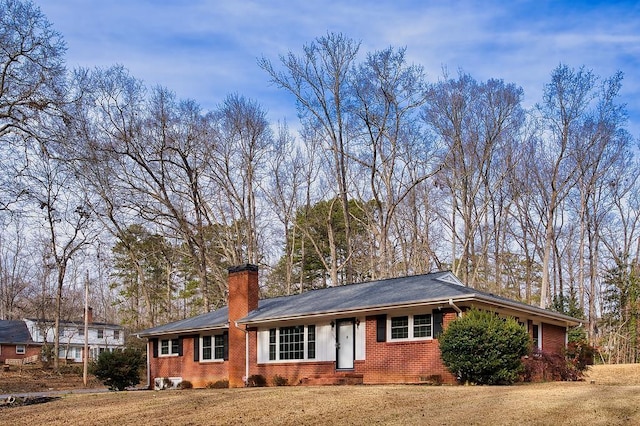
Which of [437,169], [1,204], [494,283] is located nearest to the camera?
[1,204]

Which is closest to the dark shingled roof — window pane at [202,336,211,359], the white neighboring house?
window pane at [202,336,211,359]

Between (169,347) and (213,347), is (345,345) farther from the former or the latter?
(169,347)

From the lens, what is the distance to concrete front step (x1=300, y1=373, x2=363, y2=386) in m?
20.3

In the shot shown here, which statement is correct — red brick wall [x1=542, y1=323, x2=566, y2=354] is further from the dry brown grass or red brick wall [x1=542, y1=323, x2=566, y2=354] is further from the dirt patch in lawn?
the dirt patch in lawn

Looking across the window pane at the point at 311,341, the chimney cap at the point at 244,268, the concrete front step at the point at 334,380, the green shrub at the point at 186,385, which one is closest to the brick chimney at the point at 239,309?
the chimney cap at the point at 244,268

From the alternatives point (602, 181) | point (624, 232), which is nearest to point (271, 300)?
point (602, 181)

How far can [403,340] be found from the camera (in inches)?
768

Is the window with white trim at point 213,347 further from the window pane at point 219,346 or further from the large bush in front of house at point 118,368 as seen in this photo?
the large bush in front of house at point 118,368

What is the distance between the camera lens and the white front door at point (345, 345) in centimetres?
2092

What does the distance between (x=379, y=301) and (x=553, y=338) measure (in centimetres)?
717

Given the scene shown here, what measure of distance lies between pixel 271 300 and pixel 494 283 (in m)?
20.5

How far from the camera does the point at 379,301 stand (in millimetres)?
19938

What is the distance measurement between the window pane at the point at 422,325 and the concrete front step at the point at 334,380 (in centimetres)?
234

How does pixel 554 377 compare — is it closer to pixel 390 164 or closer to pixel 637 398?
pixel 637 398
